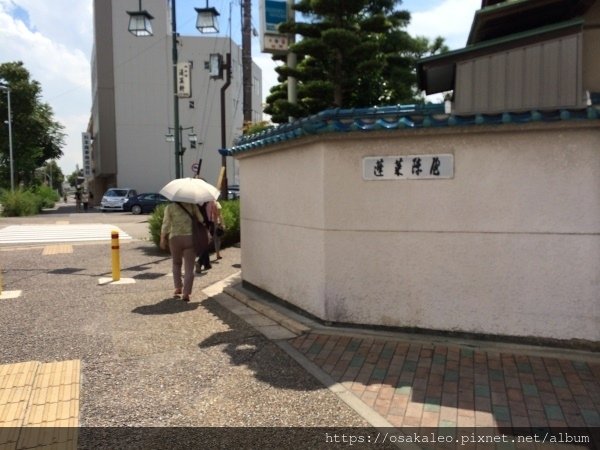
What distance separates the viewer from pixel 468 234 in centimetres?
535

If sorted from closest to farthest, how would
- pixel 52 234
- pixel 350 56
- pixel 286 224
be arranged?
pixel 286 224 < pixel 350 56 < pixel 52 234

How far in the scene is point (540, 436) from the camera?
11.6ft

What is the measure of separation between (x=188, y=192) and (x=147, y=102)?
120ft

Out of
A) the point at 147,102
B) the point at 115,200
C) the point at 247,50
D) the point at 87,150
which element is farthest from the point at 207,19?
the point at 87,150

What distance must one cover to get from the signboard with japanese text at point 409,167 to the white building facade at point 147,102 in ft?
116

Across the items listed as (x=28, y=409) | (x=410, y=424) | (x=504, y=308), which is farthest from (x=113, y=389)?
(x=504, y=308)

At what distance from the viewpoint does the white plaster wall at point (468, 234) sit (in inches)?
197

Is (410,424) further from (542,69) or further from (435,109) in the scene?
(542,69)

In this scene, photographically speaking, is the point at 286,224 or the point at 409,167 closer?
the point at 409,167

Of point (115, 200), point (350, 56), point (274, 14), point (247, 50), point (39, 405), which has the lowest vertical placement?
point (39, 405)

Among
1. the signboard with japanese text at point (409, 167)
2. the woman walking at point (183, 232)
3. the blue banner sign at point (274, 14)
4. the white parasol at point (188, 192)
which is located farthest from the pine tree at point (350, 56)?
the signboard with japanese text at point (409, 167)

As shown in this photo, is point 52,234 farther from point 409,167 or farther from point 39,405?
point 409,167

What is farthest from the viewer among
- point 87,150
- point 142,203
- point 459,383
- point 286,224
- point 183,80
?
point 87,150

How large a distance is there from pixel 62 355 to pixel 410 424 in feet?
11.6
